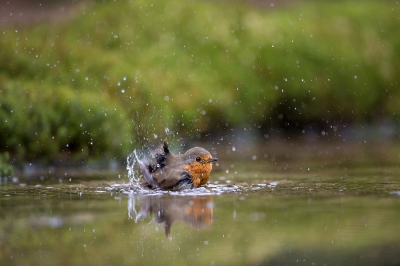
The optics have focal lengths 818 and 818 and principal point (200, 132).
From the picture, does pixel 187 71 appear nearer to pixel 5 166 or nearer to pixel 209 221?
pixel 5 166

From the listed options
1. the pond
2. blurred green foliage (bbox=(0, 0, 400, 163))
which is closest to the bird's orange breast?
the pond

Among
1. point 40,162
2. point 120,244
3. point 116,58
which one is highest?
point 116,58

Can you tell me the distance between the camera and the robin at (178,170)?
9.30 m

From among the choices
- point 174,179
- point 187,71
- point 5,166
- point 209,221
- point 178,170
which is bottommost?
point 209,221

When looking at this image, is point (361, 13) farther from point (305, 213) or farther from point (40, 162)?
point (305, 213)

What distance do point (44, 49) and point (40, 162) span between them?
259 cm

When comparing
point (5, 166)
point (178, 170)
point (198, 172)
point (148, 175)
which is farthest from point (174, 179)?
point (5, 166)

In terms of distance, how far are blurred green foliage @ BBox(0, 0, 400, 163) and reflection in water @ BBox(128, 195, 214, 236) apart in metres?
3.72

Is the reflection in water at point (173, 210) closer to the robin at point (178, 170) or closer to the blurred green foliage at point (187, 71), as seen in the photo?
the robin at point (178, 170)

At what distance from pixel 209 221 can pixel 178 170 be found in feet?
7.39

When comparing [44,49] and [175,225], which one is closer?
[175,225]

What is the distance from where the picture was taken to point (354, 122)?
18.7 m

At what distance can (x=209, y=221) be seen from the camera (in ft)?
23.3

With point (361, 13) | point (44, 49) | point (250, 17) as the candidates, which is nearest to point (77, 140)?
point (44, 49)
